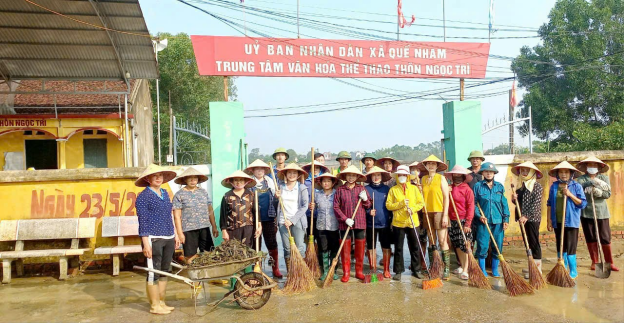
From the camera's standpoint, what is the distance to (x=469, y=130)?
28.1 ft

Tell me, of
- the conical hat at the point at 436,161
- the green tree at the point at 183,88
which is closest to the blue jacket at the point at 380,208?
the conical hat at the point at 436,161

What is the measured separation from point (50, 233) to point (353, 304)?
4.88 metres

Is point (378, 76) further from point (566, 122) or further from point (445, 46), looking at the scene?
point (566, 122)

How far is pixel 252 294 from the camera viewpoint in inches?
207

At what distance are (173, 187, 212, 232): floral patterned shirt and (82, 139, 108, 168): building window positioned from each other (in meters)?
12.1

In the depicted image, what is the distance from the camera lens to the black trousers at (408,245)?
6.44m

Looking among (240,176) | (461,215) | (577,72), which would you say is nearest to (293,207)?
(240,176)

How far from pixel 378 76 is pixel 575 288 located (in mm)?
4526

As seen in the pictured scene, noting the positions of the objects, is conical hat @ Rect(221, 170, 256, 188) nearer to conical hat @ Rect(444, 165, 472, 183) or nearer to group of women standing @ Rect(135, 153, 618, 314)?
group of women standing @ Rect(135, 153, 618, 314)

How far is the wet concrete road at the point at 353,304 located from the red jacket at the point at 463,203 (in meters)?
0.85

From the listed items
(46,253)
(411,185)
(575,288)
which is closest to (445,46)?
(411,185)

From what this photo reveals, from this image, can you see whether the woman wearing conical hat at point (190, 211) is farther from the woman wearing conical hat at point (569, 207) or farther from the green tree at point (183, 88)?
the green tree at point (183, 88)

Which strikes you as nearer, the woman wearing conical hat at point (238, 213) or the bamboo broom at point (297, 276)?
the bamboo broom at point (297, 276)

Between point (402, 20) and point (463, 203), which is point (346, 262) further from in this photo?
point (402, 20)
